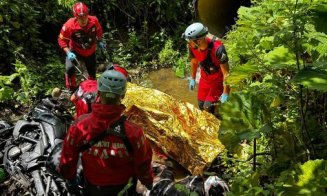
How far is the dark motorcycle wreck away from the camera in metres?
4.20

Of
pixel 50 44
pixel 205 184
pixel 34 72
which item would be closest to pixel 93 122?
pixel 205 184

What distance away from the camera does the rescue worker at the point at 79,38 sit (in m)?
6.90

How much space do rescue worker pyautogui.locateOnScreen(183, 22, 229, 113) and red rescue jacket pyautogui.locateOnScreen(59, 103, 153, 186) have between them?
7.26ft

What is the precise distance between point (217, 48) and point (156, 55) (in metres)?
4.45

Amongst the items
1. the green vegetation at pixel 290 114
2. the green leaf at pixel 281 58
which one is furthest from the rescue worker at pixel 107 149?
the green leaf at pixel 281 58

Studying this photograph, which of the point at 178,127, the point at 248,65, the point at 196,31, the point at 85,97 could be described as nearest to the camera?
the point at 248,65

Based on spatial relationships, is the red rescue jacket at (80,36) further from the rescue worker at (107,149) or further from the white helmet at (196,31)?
the rescue worker at (107,149)

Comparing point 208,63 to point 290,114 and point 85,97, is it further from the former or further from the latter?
point 290,114

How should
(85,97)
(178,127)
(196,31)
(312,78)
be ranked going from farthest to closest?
(178,127) < (196,31) < (85,97) < (312,78)

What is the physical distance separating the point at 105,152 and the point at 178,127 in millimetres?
2285

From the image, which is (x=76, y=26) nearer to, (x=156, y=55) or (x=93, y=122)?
(x=156, y=55)

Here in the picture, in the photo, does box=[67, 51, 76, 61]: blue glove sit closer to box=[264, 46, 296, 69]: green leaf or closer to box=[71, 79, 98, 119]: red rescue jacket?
box=[71, 79, 98, 119]: red rescue jacket

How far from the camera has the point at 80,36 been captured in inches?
281

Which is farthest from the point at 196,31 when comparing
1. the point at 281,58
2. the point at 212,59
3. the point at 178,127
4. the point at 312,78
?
the point at 312,78
